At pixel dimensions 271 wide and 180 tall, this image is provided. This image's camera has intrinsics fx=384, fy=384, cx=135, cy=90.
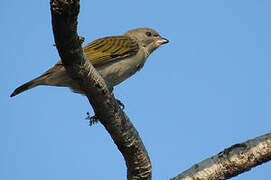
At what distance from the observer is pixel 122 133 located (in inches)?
171

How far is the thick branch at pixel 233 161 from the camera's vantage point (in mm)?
4109

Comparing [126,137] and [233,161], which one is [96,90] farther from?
[233,161]

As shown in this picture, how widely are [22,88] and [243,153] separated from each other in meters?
2.91

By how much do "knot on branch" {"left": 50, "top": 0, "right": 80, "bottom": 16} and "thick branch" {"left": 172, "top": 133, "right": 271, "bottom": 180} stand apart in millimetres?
2337

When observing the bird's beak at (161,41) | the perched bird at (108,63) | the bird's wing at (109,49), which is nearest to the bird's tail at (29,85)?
the perched bird at (108,63)

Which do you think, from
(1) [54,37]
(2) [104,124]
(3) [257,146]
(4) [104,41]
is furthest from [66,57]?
(4) [104,41]

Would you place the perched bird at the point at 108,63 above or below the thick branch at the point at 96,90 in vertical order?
above

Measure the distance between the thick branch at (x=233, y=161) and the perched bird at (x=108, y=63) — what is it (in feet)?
4.95

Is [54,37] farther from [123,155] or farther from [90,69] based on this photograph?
[123,155]

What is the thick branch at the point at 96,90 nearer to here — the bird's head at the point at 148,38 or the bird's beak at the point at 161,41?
the bird's head at the point at 148,38

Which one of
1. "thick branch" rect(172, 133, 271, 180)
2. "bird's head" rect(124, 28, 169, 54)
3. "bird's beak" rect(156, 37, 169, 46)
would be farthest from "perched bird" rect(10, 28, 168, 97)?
"thick branch" rect(172, 133, 271, 180)

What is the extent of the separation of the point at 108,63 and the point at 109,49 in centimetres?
31

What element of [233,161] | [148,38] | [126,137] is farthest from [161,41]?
[233,161]

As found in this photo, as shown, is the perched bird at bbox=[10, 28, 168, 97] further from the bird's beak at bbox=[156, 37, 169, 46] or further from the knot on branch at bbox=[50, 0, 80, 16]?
the knot on branch at bbox=[50, 0, 80, 16]
